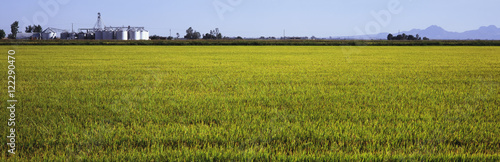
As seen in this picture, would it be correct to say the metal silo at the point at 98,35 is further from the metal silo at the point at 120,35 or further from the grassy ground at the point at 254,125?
the grassy ground at the point at 254,125

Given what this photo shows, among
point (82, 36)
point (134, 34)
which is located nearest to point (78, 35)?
point (82, 36)

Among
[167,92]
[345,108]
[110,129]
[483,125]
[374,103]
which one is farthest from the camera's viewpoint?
[167,92]

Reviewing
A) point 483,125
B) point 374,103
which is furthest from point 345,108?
point 483,125

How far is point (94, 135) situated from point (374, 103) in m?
4.90

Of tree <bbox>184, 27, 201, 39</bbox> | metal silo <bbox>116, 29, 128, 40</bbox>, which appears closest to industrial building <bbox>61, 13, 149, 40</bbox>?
metal silo <bbox>116, 29, 128, 40</bbox>

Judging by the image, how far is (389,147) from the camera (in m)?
4.00

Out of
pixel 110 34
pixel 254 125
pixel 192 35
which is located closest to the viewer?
pixel 254 125

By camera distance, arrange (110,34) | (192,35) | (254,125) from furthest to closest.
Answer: (192,35) → (110,34) → (254,125)


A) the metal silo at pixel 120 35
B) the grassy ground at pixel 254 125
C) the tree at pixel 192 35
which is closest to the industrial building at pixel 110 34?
the metal silo at pixel 120 35

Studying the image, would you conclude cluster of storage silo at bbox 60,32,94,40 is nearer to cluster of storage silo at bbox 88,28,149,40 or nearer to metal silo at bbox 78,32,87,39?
metal silo at bbox 78,32,87,39

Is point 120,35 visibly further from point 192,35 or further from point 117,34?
point 192,35

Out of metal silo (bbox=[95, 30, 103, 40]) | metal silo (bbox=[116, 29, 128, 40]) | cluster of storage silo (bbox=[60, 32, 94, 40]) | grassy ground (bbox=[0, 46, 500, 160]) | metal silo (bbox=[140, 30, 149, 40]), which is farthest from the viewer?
metal silo (bbox=[140, 30, 149, 40])

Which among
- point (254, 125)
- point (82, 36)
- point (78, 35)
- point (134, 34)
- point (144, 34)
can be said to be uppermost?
point (144, 34)

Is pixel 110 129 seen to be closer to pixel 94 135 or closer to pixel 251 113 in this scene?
pixel 94 135
